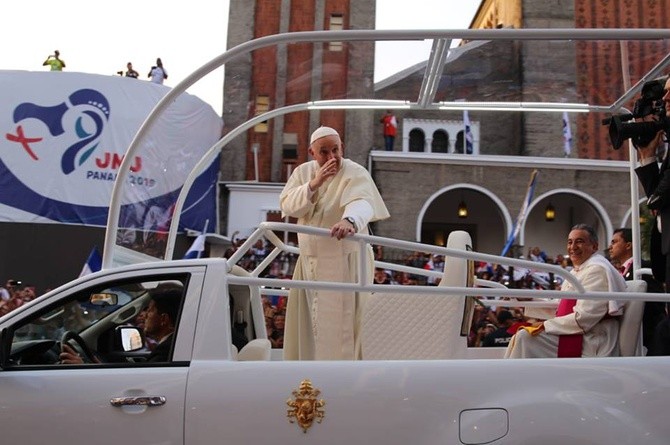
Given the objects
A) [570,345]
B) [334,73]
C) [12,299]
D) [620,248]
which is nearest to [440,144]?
[12,299]

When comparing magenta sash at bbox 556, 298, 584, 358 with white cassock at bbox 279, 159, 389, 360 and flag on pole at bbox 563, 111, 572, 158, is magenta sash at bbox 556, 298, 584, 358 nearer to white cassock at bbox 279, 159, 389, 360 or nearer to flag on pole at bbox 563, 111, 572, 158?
white cassock at bbox 279, 159, 389, 360

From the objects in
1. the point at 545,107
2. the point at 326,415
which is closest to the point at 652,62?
the point at 545,107

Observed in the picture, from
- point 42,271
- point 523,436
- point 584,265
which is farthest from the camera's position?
point 42,271

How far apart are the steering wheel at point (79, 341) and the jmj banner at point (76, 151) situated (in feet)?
63.0

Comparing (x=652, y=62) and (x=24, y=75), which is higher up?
(x=24, y=75)

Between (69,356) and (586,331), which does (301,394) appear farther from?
(586,331)

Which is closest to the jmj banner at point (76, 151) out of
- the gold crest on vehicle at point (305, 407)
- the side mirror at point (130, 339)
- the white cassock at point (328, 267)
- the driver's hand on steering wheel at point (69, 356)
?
the white cassock at point (328, 267)

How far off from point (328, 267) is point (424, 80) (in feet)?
5.27

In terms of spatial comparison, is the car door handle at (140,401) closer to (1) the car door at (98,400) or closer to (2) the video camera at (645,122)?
(1) the car door at (98,400)

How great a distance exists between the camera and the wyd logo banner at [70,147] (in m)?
24.0

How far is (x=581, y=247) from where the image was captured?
5.29 meters

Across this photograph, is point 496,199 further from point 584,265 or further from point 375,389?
point 375,389

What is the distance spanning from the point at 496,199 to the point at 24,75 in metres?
17.4

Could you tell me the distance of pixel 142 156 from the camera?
82.5 feet
